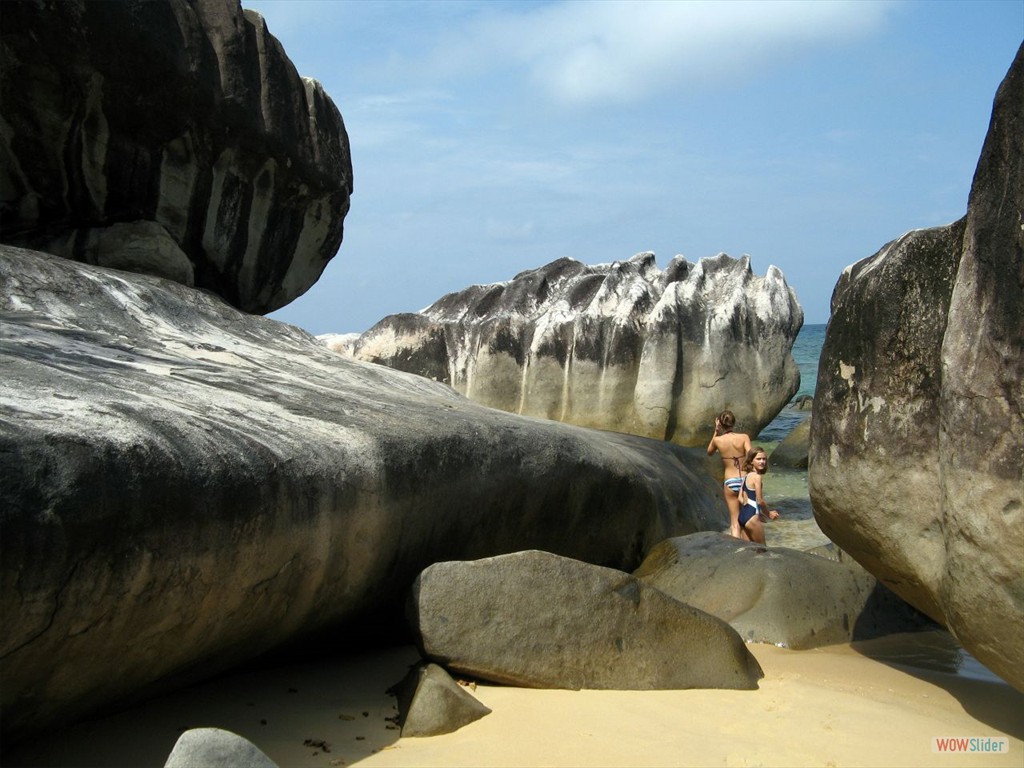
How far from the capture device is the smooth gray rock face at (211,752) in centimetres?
245

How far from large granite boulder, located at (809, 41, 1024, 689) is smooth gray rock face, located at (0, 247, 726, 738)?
156cm

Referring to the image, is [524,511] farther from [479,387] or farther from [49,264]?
[479,387]

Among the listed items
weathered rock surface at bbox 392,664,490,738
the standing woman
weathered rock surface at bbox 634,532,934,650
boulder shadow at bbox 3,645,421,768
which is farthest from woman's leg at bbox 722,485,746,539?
weathered rock surface at bbox 392,664,490,738

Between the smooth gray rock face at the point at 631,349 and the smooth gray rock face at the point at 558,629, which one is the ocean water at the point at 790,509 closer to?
A: the smooth gray rock face at the point at 631,349

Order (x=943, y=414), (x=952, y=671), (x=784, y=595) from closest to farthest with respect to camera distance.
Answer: (x=943, y=414) → (x=952, y=671) → (x=784, y=595)

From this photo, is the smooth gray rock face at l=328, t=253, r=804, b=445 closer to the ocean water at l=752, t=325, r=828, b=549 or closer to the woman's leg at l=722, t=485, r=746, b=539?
the ocean water at l=752, t=325, r=828, b=549

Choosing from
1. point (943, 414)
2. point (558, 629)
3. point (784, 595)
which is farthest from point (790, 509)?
point (943, 414)

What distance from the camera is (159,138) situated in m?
7.09

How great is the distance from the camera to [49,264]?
5.49 metres

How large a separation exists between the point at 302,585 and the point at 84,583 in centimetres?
101

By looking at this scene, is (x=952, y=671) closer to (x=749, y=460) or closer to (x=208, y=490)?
(x=208, y=490)

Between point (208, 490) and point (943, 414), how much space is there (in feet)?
7.63

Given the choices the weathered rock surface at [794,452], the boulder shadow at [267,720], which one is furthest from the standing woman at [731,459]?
the weathered rock surface at [794,452]

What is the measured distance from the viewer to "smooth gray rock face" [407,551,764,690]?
4004 mm
